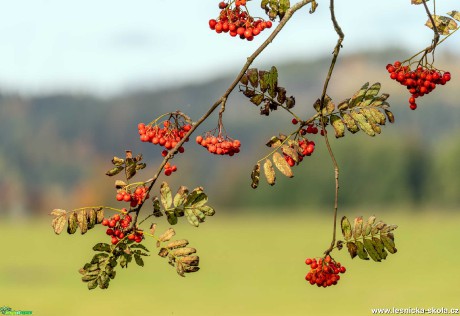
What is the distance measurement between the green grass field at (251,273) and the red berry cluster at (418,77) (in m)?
29.3

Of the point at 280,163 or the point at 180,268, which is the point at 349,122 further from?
the point at 180,268

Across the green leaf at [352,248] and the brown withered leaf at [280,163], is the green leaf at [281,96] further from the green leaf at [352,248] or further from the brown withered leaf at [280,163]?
the green leaf at [352,248]

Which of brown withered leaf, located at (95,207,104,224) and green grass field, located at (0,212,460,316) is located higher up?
green grass field, located at (0,212,460,316)

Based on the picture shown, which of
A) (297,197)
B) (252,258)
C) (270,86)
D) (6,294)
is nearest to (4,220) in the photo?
(297,197)

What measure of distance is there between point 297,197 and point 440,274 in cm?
4460

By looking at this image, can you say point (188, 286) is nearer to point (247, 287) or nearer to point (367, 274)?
point (247, 287)

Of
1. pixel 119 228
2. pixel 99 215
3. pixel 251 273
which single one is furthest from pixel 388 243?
pixel 251 273

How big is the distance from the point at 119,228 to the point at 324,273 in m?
1.16

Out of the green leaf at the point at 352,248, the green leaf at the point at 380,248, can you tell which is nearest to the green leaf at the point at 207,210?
the green leaf at the point at 352,248

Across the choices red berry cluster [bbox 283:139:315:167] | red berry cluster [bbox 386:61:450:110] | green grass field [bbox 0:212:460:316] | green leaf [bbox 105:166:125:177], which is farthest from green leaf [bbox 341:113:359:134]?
green grass field [bbox 0:212:460:316]

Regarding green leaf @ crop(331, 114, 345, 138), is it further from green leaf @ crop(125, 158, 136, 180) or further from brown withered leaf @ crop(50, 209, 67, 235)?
brown withered leaf @ crop(50, 209, 67, 235)

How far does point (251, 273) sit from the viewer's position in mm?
72500

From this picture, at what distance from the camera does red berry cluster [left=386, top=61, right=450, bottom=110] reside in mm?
4656

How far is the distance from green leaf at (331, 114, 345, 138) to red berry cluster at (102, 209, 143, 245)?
1.22 metres
